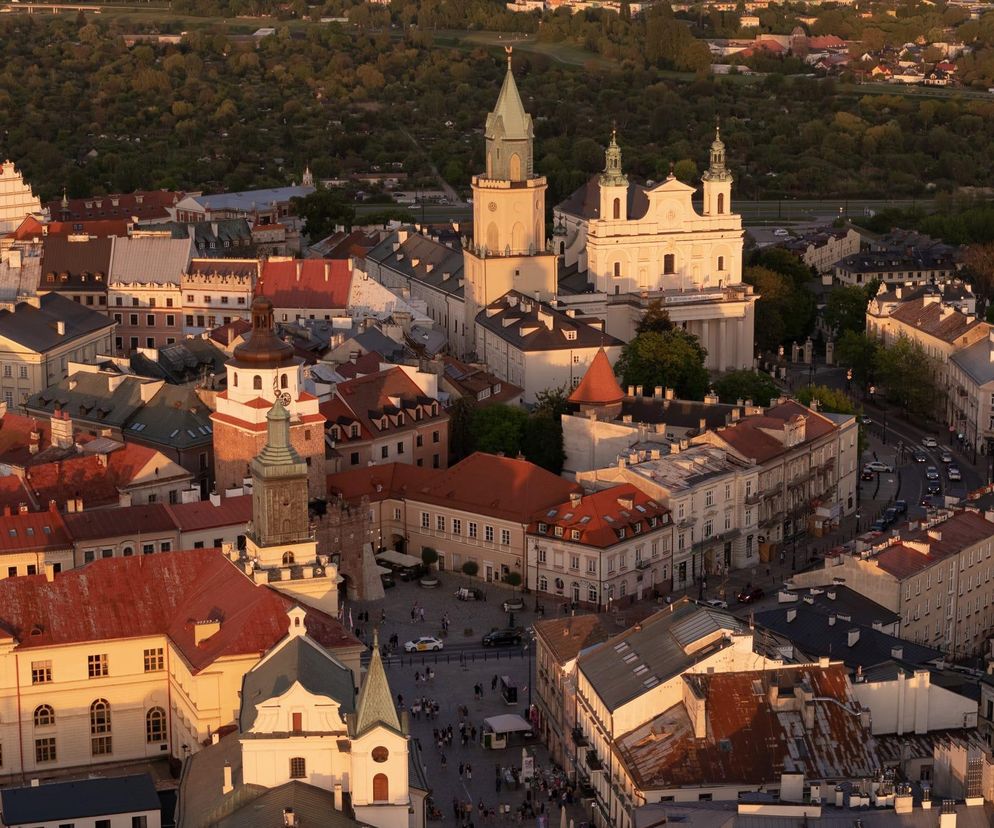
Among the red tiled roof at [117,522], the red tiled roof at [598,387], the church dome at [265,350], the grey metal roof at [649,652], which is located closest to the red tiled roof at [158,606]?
the grey metal roof at [649,652]

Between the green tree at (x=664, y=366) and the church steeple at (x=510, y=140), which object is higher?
the church steeple at (x=510, y=140)

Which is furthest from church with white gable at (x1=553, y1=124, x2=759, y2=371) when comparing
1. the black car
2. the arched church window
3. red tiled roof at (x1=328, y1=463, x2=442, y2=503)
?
the arched church window

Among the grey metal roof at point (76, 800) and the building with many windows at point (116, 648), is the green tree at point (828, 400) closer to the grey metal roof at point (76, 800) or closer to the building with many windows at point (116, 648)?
the building with many windows at point (116, 648)

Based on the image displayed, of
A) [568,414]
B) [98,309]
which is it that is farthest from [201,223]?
[568,414]

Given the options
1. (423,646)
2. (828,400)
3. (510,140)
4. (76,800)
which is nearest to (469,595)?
(423,646)

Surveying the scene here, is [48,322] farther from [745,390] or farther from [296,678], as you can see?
[296,678]
